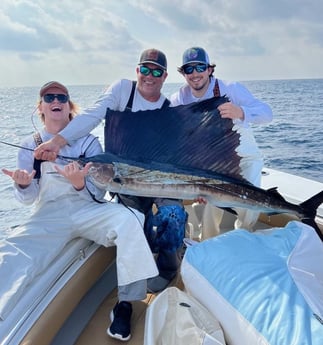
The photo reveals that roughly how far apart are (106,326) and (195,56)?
157cm

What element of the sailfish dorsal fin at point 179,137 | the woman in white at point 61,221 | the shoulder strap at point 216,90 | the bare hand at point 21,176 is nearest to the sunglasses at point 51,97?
the woman in white at point 61,221

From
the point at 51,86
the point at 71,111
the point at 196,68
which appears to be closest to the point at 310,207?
the point at 196,68

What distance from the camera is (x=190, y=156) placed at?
6.37 ft

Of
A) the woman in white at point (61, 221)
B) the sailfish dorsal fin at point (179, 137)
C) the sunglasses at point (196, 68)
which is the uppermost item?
the sunglasses at point (196, 68)

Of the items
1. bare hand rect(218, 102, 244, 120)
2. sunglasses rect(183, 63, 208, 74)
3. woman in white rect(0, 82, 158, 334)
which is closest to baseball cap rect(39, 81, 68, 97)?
woman in white rect(0, 82, 158, 334)

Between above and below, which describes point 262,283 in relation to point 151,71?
below

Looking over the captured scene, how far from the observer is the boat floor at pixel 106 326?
1583 mm

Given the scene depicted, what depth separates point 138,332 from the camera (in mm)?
1623

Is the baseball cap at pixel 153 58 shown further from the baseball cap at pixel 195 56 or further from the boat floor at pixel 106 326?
the boat floor at pixel 106 326

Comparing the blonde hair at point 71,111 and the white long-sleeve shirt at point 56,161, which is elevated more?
the blonde hair at point 71,111

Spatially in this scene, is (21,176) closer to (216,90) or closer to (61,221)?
(61,221)

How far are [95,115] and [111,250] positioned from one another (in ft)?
2.39

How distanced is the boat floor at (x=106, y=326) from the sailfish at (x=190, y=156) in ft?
1.85

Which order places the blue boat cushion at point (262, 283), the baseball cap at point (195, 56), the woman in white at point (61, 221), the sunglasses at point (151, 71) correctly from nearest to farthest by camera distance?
1. the blue boat cushion at point (262, 283)
2. the woman in white at point (61, 221)
3. the sunglasses at point (151, 71)
4. the baseball cap at point (195, 56)
